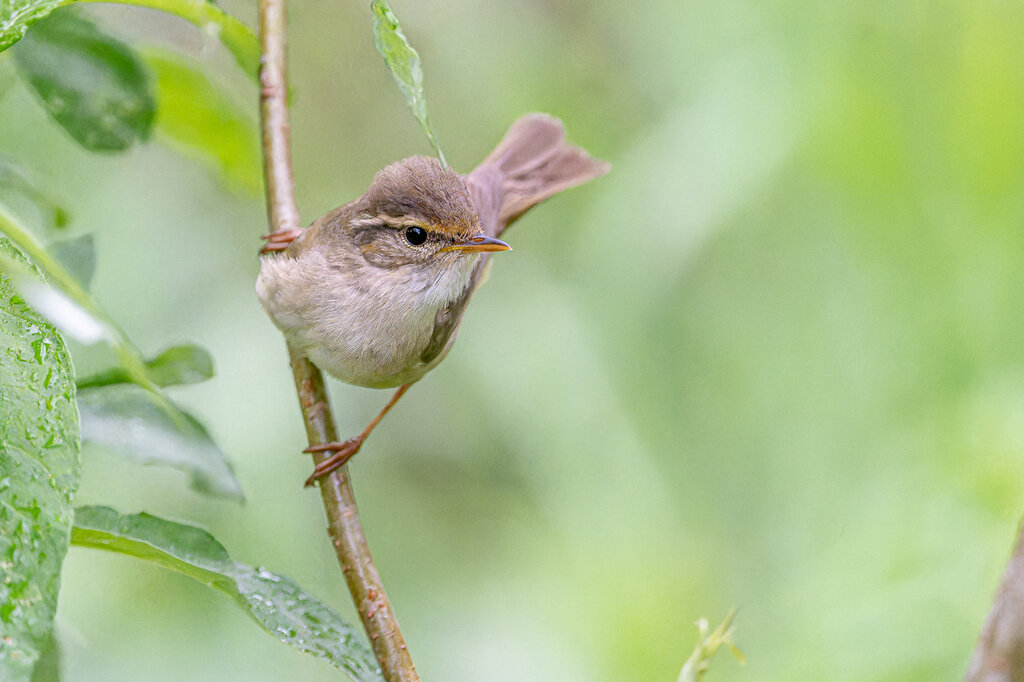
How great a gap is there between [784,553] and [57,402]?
2.87m

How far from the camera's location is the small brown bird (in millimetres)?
2094

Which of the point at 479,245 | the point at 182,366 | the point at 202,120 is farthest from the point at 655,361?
the point at 182,366

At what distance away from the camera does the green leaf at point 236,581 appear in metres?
1.14

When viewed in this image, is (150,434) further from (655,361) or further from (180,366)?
(655,361)

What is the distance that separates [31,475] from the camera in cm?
90

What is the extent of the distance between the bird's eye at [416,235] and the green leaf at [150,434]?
0.78 m

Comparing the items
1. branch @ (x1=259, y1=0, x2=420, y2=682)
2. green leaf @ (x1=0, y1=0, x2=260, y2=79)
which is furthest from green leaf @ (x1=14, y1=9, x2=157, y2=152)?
branch @ (x1=259, y1=0, x2=420, y2=682)

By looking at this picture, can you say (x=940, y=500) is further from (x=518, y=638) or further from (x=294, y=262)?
(x=294, y=262)

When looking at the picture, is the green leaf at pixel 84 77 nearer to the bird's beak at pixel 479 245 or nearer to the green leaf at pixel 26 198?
the green leaf at pixel 26 198

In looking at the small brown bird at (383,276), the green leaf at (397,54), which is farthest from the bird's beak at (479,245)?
the green leaf at (397,54)

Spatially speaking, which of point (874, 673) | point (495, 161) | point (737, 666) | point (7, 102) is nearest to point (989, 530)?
point (874, 673)

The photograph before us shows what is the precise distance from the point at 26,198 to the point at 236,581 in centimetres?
86

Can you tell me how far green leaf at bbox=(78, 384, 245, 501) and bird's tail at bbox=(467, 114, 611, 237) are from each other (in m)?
1.25

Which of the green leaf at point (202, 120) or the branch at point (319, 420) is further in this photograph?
the green leaf at point (202, 120)
